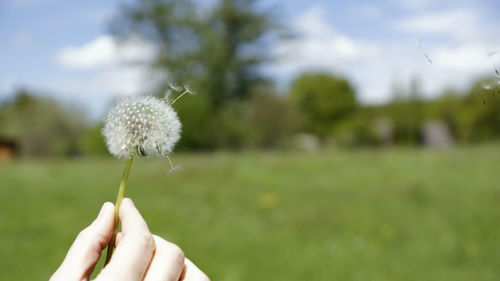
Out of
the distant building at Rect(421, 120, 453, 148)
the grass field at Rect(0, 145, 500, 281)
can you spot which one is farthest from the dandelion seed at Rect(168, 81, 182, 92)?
the distant building at Rect(421, 120, 453, 148)

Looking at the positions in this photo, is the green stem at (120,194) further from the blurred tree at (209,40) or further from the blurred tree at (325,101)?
the blurred tree at (325,101)

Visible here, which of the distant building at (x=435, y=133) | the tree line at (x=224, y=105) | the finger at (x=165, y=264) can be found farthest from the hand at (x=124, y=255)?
the distant building at (x=435, y=133)

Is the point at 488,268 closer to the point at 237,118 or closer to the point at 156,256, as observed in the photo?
the point at 156,256

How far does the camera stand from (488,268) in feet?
29.9

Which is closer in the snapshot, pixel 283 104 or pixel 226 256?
pixel 226 256

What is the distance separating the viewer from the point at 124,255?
1.21m

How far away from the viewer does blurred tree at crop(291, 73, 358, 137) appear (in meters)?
84.4

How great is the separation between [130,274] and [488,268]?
9.49 metres

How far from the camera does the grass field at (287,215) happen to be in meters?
9.16

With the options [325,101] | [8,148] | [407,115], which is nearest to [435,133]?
[407,115]

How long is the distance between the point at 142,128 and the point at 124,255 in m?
0.37

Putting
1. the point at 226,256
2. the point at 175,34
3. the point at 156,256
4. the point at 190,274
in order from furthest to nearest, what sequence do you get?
the point at 175,34, the point at 226,256, the point at 190,274, the point at 156,256

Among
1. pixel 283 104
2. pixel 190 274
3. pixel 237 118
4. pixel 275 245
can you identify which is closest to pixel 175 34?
pixel 237 118

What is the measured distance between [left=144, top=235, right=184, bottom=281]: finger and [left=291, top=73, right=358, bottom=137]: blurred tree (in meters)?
82.0
